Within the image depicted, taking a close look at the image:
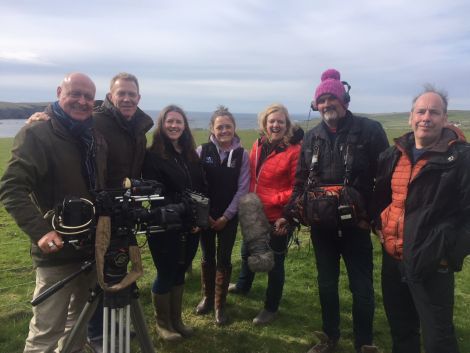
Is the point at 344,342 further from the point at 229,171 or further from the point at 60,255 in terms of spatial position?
the point at 60,255

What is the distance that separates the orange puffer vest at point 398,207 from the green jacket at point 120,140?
264cm

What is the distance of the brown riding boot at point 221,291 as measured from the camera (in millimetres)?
5070

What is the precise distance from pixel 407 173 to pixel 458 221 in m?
0.59

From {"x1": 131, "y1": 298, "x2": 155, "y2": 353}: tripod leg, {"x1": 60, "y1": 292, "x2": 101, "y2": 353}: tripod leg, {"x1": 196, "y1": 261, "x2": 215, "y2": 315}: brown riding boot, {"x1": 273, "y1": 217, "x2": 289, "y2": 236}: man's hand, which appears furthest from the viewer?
{"x1": 196, "y1": 261, "x2": 215, "y2": 315}: brown riding boot

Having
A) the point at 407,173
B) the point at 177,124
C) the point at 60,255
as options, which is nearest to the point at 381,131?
the point at 407,173

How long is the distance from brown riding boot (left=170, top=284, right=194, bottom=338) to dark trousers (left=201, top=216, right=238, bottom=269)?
1.93ft

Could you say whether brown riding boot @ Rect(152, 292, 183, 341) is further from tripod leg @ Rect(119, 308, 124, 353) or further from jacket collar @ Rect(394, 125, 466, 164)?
jacket collar @ Rect(394, 125, 466, 164)

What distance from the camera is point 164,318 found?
4648 mm

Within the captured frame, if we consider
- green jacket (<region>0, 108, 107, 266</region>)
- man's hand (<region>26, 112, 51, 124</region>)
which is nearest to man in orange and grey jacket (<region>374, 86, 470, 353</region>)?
green jacket (<region>0, 108, 107, 266</region>)

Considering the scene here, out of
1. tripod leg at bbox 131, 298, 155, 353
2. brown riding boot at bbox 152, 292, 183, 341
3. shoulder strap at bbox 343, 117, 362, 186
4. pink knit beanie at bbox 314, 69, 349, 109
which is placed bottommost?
brown riding boot at bbox 152, 292, 183, 341

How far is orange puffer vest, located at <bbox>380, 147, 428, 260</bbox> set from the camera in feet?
11.5

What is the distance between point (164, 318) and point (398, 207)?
295 centimetres

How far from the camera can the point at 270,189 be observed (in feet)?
16.4

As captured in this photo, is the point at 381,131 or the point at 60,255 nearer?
the point at 60,255
